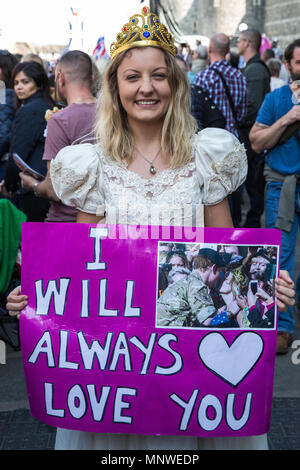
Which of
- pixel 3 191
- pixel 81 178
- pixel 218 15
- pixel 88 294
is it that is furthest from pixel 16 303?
pixel 218 15

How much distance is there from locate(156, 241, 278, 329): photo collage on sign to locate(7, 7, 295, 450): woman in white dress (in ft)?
0.65

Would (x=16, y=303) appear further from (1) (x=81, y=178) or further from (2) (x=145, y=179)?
(2) (x=145, y=179)

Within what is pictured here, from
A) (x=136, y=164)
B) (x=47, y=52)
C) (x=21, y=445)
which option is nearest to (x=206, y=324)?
(x=136, y=164)

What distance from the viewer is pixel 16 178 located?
15.4ft

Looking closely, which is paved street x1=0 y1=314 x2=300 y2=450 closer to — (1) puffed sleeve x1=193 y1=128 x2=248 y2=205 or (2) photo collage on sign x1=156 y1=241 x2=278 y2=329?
(2) photo collage on sign x1=156 y1=241 x2=278 y2=329

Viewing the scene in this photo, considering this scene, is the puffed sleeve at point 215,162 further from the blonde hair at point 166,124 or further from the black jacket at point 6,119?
the black jacket at point 6,119

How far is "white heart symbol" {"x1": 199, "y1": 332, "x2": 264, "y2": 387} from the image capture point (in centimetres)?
198

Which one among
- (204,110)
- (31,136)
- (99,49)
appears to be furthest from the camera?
(99,49)

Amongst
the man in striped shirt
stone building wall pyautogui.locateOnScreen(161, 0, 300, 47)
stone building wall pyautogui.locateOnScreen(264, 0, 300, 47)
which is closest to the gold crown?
the man in striped shirt

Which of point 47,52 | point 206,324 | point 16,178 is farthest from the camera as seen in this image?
point 47,52

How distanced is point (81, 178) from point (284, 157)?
7.76ft

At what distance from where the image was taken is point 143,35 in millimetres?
2152
